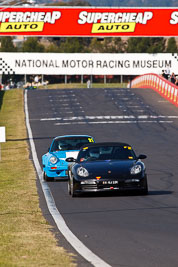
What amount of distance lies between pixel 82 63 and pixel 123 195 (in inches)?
2890

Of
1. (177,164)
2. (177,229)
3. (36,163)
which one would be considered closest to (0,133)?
(36,163)

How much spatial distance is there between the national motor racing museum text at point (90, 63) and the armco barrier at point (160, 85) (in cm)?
932

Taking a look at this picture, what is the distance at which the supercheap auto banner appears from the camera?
260 feet

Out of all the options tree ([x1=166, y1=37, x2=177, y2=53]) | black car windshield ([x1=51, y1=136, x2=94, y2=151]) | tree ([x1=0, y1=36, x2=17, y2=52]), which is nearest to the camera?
black car windshield ([x1=51, y1=136, x2=94, y2=151])

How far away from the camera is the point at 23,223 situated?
12531 millimetres

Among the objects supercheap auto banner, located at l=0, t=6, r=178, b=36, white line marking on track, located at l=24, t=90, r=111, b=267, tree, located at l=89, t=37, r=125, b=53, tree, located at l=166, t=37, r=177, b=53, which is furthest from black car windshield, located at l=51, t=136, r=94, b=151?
tree, located at l=89, t=37, r=125, b=53

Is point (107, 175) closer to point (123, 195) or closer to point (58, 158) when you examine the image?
point (123, 195)

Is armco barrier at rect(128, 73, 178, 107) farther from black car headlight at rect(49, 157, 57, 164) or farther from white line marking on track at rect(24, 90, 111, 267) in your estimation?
white line marking on track at rect(24, 90, 111, 267)

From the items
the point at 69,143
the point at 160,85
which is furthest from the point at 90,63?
the point at 69,143

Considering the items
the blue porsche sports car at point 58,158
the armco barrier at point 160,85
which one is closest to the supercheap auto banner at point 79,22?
the armco barrier at point 160,85

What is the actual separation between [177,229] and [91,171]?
507cm

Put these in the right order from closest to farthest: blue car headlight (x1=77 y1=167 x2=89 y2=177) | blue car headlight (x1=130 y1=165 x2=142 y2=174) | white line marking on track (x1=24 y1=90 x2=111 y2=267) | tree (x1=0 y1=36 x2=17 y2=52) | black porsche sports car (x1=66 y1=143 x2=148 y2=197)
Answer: white line marking on track (x1=24 y1=90 x2=111 y2=267) < black porsche sports car (x1=66 y1=143 x2=148 y2=197) < blue car headlight (x1=130 y1=165 x2=142 y2=174) < blue car headlight (x1=77 y1=167 x2=89 y2=177) < tree (x1=0 y1=36 x2=17 y2=52)

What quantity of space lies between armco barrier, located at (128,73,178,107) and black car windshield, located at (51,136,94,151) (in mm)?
30737

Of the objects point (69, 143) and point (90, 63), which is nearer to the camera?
point (69, 143)
